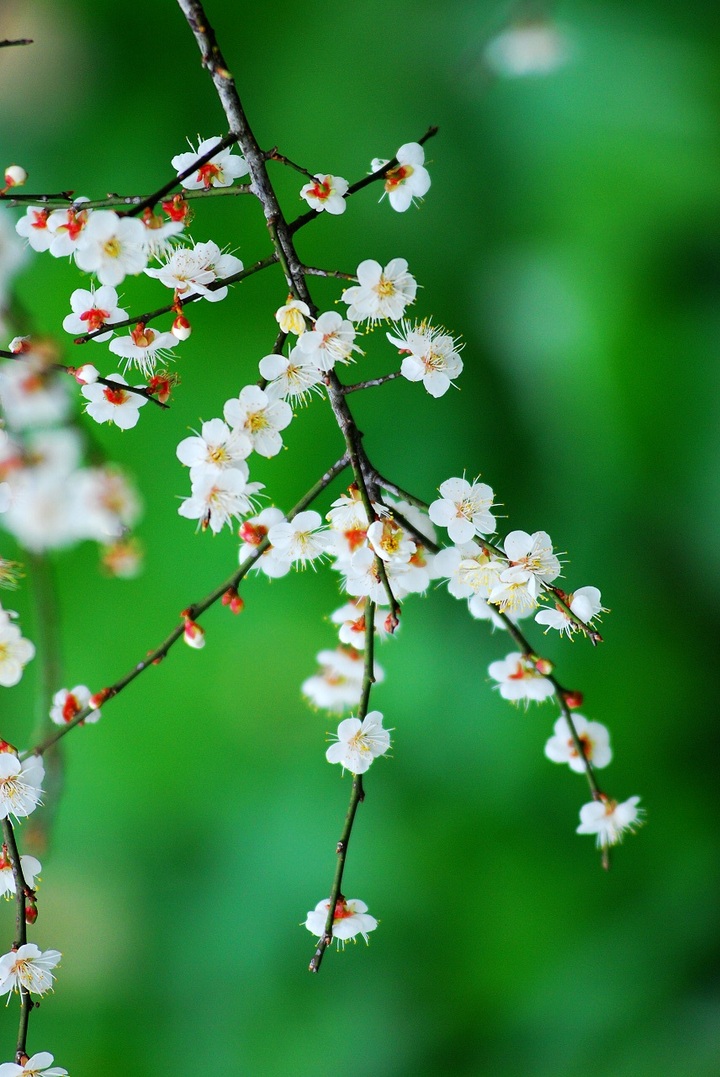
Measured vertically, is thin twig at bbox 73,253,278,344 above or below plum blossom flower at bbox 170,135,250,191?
below

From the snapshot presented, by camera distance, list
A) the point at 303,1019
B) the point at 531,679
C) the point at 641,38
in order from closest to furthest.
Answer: the point at 531,679 < the point at 641,38 < the point at 303,1019

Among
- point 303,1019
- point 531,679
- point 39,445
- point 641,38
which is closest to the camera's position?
point 39,445

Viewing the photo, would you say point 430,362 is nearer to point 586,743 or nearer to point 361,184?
point 361,184

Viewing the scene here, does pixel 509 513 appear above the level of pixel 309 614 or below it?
above

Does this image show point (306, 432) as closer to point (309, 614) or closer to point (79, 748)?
point (309, 614)

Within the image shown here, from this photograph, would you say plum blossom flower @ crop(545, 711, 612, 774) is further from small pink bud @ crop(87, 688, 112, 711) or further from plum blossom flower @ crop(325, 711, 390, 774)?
small pink bud @ crop(87, 688, 112, 711)

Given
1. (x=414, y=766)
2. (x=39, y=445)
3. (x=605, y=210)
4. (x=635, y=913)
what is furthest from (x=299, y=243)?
(x=635, y=913)

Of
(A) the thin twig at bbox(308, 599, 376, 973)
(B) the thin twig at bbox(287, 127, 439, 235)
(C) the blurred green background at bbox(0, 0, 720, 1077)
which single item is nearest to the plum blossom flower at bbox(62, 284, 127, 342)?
(B) the thin twig at bbox(287, 127, 439, 235)
